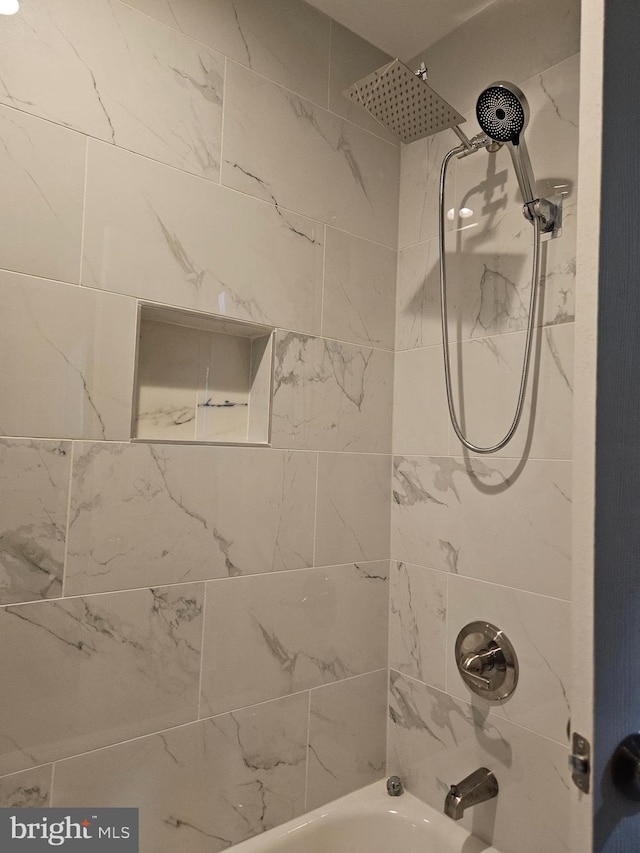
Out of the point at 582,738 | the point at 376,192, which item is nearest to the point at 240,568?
the point at 582,738

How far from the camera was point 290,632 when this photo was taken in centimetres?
151

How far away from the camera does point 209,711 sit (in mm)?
1357

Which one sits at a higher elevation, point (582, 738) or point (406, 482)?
point (406, 482)

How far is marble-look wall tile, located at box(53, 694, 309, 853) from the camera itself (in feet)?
3.97

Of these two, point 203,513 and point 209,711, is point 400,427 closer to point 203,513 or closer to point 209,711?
point 203,513

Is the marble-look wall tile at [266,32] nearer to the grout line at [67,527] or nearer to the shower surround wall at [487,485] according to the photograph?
the shower surround wall at [487,485]

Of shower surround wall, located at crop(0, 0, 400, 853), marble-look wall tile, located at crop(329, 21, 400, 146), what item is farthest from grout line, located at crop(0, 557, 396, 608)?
marble-look wall tile, located at crop(329, 21, 400, 146)

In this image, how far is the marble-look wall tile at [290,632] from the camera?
1.38 metres

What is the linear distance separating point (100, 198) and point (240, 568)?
3.01 ft

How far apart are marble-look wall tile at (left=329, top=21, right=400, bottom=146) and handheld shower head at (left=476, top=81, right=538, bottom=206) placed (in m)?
0.39

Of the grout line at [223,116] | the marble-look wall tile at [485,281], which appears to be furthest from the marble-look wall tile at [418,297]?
the grout line at [223,116]

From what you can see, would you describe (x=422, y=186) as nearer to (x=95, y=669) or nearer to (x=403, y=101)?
(x=403, y=101)

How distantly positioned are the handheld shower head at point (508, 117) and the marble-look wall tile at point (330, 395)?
→ 641 mm

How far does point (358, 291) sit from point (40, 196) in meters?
0.87
